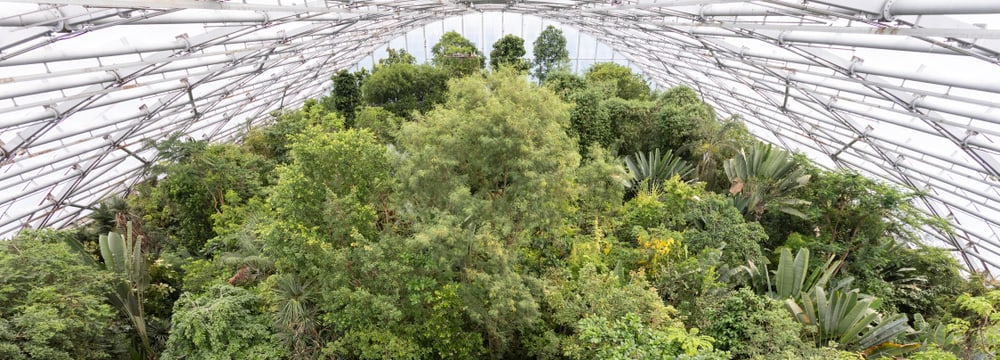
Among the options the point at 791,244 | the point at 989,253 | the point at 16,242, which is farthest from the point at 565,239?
the point at 989,253

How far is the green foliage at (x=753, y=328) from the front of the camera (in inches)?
342

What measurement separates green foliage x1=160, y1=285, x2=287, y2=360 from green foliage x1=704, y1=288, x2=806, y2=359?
9.33 meters

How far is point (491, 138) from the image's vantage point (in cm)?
954

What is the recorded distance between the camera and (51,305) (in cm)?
959

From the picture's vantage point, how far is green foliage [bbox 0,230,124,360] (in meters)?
8.76

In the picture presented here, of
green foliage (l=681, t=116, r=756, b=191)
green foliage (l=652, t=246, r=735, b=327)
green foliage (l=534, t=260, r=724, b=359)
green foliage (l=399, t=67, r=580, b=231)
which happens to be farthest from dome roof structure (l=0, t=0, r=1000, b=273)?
green foliage (l=534, t=260, r=724, b=359)

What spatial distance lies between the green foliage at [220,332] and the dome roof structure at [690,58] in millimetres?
5496

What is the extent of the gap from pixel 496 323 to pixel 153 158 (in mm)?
17530

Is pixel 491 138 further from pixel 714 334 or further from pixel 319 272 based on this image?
pixel 714 334

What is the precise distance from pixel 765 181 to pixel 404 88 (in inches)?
643

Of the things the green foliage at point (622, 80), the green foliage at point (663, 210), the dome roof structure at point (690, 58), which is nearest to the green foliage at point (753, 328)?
the green foliage at point (663, 210)

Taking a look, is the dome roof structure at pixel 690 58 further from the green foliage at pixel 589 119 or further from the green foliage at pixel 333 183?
the green foliage at pixel 589 119

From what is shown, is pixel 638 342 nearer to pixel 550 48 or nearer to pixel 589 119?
pixel 589 119

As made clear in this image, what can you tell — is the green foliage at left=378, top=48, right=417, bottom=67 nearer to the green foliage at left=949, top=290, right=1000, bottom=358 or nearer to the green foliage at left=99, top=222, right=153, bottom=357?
the green foliage at left=99, top=222, right=153, bottom=357
